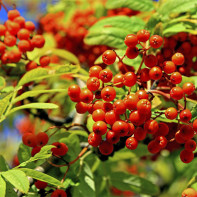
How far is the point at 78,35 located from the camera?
4613 millimetres

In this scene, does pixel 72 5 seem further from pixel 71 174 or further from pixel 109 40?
pixel 71 174

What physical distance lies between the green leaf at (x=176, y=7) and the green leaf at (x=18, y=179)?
181 centimetres

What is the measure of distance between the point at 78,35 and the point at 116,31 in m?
1.92

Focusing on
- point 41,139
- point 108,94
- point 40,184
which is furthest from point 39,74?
point 40,184

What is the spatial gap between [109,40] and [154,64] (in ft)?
2.81

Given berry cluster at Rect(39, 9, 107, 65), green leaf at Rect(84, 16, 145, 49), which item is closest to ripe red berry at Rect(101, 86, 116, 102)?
green leaf at Rect(84, 16, 145, 49)

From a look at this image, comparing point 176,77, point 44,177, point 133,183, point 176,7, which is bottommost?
point 133,183

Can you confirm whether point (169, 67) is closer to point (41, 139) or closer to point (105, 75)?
point (105, 75)

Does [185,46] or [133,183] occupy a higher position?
[185,46]

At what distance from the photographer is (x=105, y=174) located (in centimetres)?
326

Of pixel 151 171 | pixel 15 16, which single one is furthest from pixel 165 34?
pixel 151 171

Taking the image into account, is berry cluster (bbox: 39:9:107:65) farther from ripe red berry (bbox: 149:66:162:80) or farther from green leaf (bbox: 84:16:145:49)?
ripe red berry (bbox: 149:66:162:80)

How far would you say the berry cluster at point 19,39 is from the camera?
9.00 feet

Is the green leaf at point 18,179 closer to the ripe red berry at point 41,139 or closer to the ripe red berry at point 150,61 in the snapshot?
the ripe red berry at point 41,139
